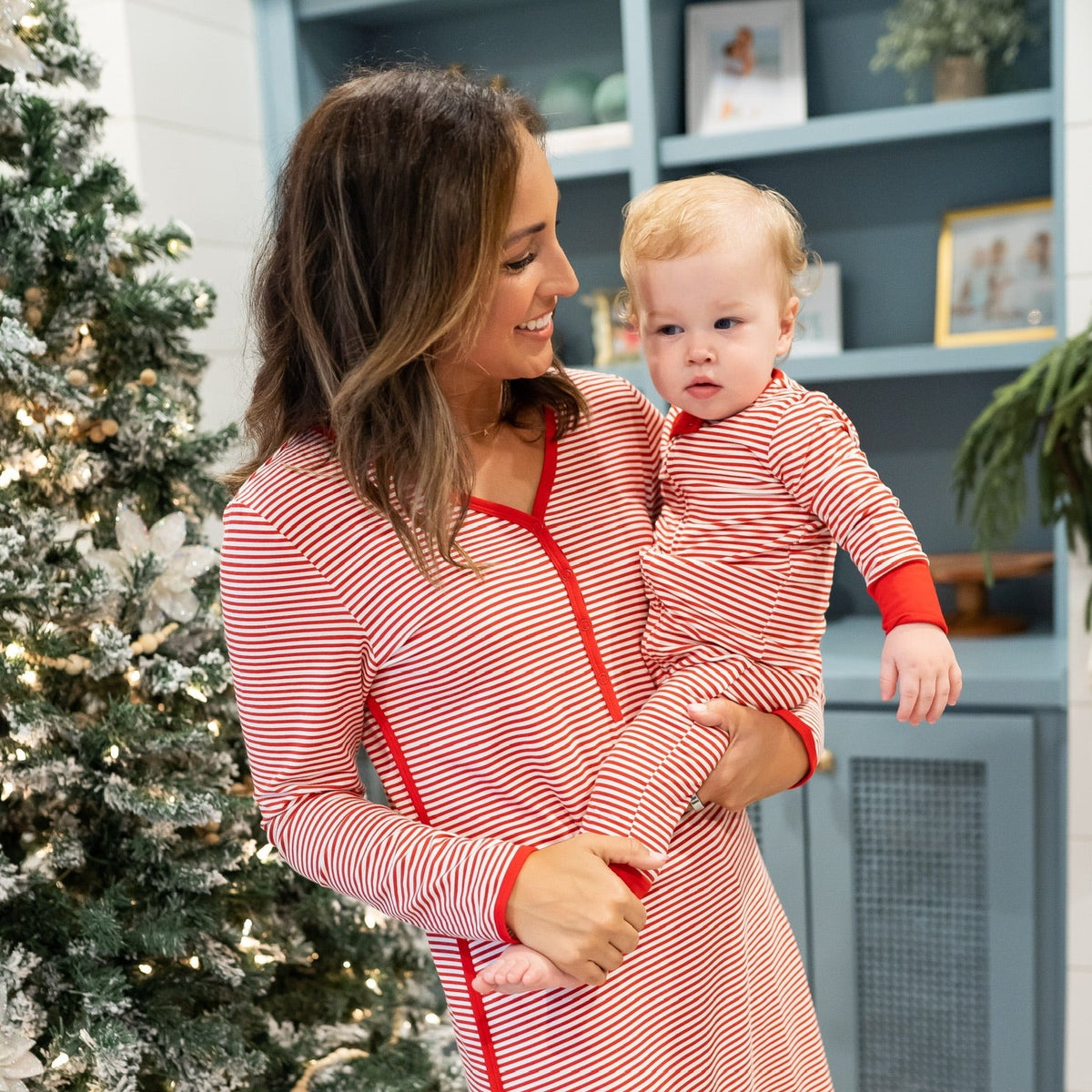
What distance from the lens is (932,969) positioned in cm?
232

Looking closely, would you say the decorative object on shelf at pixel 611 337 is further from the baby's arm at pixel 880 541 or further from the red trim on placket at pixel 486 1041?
the red trim on placket at pixel 486 1041

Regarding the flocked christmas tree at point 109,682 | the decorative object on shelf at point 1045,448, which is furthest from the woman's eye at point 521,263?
the decorative object on shelf at point 1045,448

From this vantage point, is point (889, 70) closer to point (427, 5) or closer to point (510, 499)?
point (427, 5)

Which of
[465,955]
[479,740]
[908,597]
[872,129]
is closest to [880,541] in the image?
[908,597]

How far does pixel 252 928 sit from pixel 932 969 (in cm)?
135

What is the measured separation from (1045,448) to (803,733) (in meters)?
1.02

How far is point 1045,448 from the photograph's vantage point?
6.35ft

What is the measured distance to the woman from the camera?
0.97m

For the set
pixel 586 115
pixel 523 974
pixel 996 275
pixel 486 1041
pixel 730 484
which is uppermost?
pixel 586 115

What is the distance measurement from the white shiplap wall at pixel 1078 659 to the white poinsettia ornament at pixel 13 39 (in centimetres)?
159

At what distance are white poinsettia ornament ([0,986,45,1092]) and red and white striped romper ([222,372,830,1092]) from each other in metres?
0.60

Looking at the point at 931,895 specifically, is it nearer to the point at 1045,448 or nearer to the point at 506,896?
the point at 1045,448

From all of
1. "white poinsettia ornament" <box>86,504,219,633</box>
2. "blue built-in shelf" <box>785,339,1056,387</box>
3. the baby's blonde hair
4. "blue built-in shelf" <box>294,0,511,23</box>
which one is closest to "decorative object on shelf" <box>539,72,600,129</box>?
"blue built-in shelf" <box>294,0,511,23</box>

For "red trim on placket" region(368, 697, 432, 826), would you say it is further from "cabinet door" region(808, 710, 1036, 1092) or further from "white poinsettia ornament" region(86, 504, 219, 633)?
"cabinet door" region(808, 710, 1036, 1092)
